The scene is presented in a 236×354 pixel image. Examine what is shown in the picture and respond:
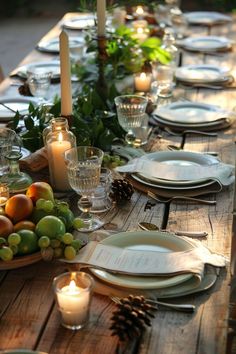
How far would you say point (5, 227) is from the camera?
4.55ft

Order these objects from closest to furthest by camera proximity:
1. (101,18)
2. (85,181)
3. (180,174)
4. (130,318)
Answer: (130,318)
(85,181)
(180,174)
(101,18)

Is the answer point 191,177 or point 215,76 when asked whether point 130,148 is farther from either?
point 215,76

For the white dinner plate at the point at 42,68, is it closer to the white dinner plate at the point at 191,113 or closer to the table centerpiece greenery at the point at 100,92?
the table centerpiece greenery at the point at 100,92

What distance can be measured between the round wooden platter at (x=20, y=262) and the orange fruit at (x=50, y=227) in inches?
1.8

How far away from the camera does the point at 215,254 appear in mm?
1422

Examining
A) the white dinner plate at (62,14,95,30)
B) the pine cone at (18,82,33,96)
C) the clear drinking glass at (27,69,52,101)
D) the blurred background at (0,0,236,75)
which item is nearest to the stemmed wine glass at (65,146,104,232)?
the clear drinking glass at (27,69,52,101)

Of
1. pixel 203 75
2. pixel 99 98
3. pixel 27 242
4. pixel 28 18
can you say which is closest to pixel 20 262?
pixel 27 242

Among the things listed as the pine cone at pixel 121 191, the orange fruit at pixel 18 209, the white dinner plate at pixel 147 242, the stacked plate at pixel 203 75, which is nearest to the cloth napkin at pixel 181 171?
Result: the pine cone at pixel 121 191

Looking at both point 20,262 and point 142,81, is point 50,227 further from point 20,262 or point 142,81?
point 142,81

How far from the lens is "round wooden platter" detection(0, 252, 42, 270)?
137 centimetres

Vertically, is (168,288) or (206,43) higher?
(168,288)

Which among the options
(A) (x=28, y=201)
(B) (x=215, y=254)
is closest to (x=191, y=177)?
(B) (x=215, y=254)

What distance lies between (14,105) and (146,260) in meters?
1.19

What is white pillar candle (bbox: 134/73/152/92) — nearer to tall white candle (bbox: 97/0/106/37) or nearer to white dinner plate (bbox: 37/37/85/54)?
tall white candle (bbox: 97/0/106/37)
